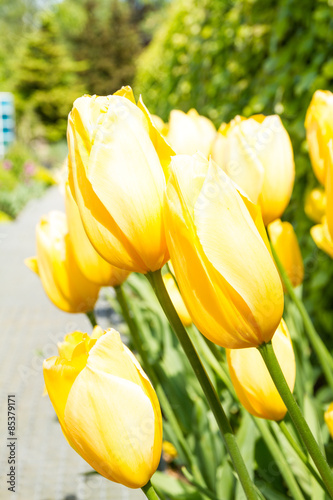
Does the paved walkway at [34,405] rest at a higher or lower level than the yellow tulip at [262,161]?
lower

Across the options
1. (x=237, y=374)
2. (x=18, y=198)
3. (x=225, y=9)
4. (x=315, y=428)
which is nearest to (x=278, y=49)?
(x=225, y=9)

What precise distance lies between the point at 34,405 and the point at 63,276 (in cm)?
167

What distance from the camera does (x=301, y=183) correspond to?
84.1 inches

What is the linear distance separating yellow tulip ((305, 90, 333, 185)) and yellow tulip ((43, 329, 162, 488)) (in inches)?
15.8

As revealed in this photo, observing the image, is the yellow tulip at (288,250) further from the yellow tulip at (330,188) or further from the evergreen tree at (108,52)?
the evergreen tree at (108,52)

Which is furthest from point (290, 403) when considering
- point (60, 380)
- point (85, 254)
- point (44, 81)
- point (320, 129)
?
point (44, 81)

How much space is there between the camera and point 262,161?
75 cm

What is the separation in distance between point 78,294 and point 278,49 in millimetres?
1885

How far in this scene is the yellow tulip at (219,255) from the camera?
431 millimetres

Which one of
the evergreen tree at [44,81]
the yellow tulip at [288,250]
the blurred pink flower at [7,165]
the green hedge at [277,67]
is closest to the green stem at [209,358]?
the yellow tulip at [288,250]

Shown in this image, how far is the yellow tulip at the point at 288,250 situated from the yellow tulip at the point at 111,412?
0.56 meters

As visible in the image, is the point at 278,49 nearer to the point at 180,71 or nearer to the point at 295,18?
the point at 295,18

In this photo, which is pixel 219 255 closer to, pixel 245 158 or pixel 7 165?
pixel 245 158

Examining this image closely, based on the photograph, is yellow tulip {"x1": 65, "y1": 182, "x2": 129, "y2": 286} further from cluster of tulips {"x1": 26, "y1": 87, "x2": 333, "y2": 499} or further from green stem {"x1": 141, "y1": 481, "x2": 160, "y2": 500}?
green stem {"x1": 141, "y1": 481, "x2": 160, "y2": 500}
